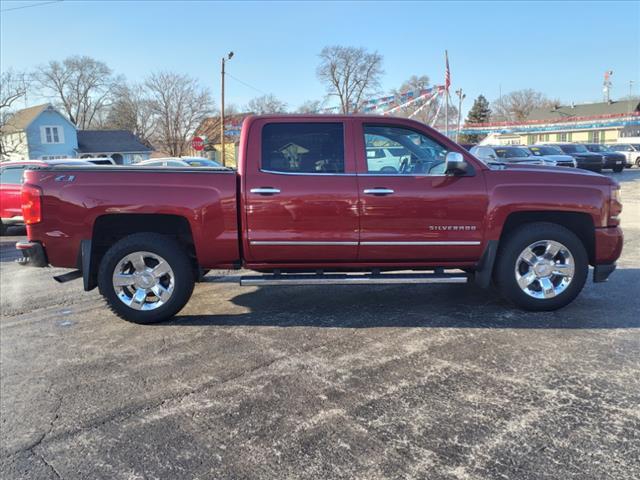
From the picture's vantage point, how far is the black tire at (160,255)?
484cm

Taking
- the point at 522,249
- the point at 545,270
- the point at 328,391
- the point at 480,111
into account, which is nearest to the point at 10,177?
the point at 328,391

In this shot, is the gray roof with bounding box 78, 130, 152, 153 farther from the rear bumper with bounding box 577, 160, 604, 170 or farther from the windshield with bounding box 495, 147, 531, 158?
the rear bumper with bounding box 577, 160, 604, 170

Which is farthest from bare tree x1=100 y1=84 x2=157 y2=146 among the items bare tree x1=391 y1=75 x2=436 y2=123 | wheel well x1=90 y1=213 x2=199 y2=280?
wheel well x1=90 y1=213 x2=199 y2=280

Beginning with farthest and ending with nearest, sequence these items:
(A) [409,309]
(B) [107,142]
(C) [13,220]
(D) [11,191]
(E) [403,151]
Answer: (B) [107,142]
(C) [13,220]
(D) [11,191]
(A) [409,309]
(E) [403,151]

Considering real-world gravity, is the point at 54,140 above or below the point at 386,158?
above

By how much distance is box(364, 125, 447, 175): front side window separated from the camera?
4938 millimetres

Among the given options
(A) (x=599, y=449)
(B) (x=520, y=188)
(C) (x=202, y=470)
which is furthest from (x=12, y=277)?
(A) (x=599, y=449)

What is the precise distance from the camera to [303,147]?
4.96m

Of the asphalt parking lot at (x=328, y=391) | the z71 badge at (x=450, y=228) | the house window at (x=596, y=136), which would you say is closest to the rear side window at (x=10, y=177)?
the asphalt parking lot at (x=328, y=391)

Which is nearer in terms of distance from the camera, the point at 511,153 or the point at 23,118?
the point at 511,153

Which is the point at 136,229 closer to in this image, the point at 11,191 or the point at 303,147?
the point at 303,147

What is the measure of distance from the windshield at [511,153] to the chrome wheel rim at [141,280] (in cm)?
1980

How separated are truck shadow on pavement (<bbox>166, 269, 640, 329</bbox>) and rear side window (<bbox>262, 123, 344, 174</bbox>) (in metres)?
1.49

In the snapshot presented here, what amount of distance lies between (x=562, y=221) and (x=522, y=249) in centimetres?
62
